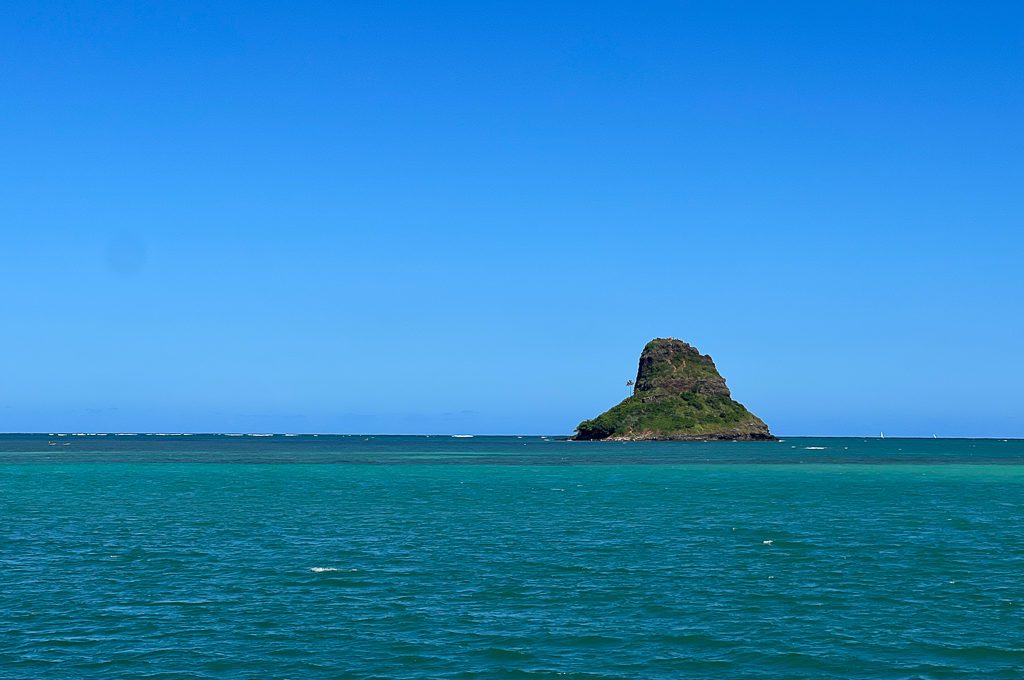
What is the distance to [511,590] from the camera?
40312mm

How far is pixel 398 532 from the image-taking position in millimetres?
62000

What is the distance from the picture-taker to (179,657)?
29.6m

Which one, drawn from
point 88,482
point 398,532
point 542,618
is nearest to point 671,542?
point 398,532

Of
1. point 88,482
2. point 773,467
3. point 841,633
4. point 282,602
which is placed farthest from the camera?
point 773,467

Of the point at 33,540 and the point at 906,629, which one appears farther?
the point at 33,540

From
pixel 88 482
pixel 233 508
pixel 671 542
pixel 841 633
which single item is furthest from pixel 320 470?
pixel 841 633

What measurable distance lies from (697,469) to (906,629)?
415 feet

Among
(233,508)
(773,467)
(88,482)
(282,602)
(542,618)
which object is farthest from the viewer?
(773,467)

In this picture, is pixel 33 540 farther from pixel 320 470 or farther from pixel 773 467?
pixel 773 467

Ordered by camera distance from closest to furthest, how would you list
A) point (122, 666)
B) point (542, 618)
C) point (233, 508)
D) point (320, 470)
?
1. point (122, 666)
2. point (542, 618)
3. point (233, 508)
4. point (320, 470)

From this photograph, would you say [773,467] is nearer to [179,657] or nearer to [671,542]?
[671,542]

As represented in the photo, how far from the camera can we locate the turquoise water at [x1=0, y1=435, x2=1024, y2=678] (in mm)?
29500

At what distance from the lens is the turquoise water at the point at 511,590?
29500 millimetres

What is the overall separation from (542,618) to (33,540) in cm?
3689
